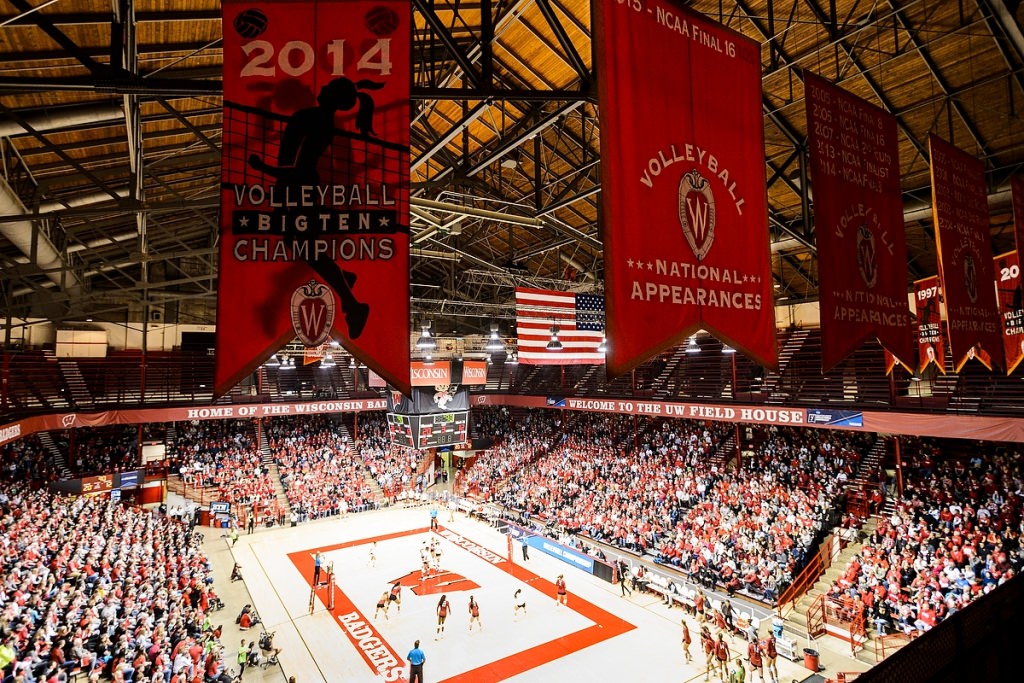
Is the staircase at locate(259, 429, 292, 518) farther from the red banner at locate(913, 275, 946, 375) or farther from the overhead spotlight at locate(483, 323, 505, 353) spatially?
the red banner at locate(913, 275, 946, 375)

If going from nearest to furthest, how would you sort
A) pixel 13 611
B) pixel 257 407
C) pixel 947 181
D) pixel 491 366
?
pixel 947 181, pixel 13 611, pixel 257 407, pixel 491 366

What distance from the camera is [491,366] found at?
123ft

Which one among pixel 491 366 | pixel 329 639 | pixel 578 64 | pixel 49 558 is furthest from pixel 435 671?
pixel 491 366

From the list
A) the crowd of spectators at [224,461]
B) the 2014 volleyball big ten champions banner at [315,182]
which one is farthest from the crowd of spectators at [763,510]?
the crowd of spectators at [224,461]

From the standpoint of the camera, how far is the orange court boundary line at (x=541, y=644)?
1253 centimetres

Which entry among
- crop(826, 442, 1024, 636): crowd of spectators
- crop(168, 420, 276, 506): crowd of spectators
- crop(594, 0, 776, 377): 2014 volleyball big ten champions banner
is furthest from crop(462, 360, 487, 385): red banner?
crop(594, 0, 776, 377): 2014 volleyball big ten champions banner

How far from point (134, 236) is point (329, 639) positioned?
45.8 feet

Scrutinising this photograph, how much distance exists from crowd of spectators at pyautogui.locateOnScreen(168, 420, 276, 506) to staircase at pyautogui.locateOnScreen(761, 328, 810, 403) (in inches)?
882

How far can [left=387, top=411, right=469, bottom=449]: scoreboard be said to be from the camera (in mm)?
24031

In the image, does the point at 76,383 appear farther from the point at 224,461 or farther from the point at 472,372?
the point at 472,372

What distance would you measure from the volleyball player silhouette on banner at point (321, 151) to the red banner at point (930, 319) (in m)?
13.5

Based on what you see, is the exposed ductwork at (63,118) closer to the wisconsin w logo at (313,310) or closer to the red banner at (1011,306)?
the wisconsin w logo at (313,310)

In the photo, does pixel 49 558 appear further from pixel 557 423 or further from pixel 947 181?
pixel 557 423

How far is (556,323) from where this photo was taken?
51.4 ft
